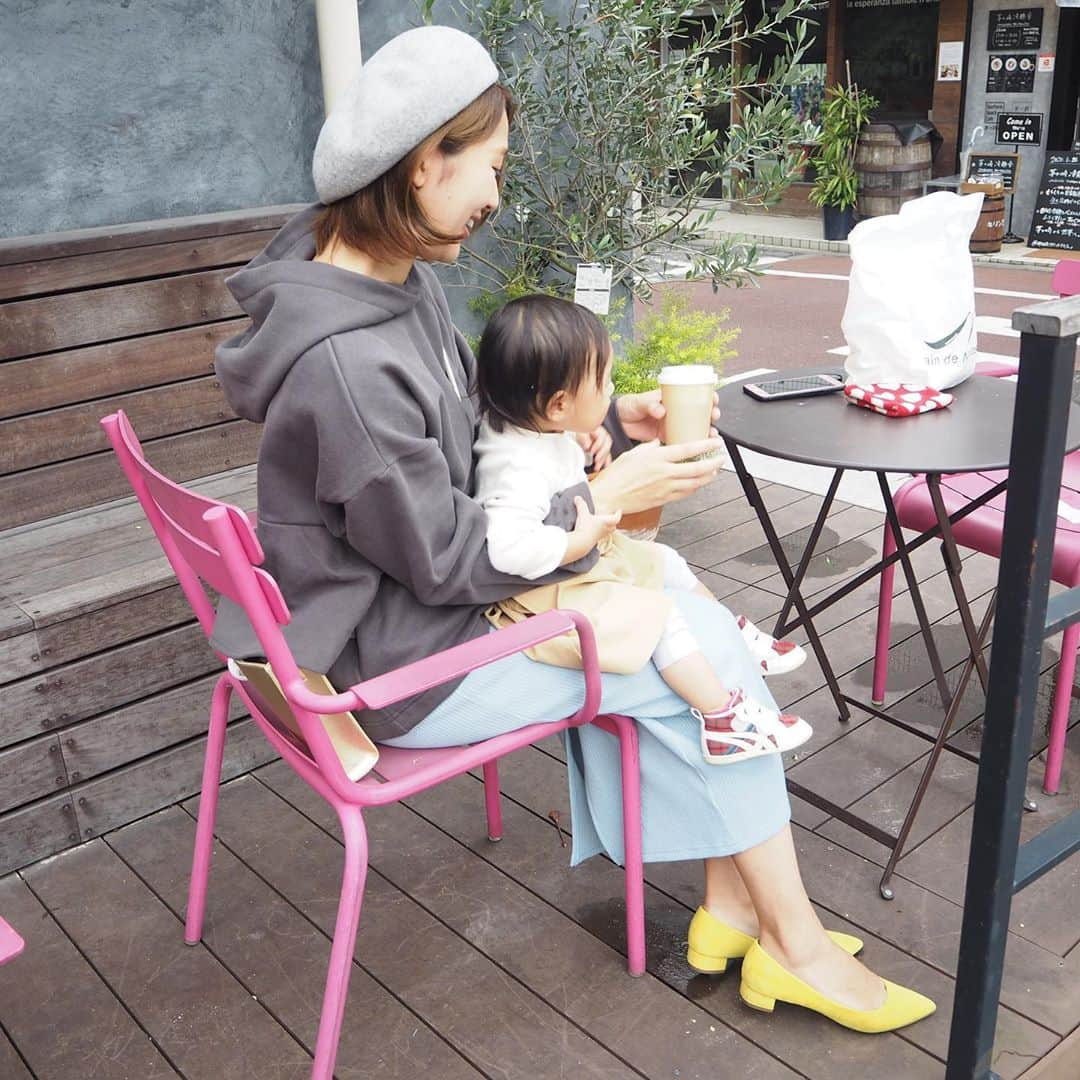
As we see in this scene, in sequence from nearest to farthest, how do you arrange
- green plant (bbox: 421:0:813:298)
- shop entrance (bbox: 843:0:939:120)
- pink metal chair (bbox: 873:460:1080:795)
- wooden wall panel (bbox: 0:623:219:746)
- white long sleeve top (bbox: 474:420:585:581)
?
white long sleeve top (bbox: 474:420:585:581)
wooden wall panel (bbox: 0:623:219:746)
pink metal chair (bbox: 873:460:1080:795)
green plant (bbox: 421:0:813:298)
shop entrance (bbox: 843:0:939:120)

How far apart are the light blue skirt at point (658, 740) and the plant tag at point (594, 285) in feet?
7.98

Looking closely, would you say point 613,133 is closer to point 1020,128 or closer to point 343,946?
point 343,946

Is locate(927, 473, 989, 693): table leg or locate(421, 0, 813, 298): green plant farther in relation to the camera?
locate(421, 0, 813, 298): green plant

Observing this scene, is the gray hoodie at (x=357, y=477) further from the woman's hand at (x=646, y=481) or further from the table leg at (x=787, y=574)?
the table leg at (x=787, y=574)

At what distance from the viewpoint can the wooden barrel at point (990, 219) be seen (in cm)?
1033

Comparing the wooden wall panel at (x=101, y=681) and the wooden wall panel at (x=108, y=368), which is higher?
Result: the wooden wall panel at (x=108, y=368)

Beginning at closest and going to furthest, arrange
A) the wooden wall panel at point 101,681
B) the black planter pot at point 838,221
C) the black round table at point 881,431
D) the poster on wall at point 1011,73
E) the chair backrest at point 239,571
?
the chair backrest at point 239,571
the black round table at point 881,431
the wooden wall panel at point 101,681
the poster on wall at point 1011,73
the black planter pot at point 838,221

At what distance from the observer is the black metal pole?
137 centimetres

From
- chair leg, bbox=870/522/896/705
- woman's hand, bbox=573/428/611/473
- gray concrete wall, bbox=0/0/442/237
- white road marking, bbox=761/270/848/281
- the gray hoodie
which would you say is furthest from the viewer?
white road marking, bbox=761/270/848/281

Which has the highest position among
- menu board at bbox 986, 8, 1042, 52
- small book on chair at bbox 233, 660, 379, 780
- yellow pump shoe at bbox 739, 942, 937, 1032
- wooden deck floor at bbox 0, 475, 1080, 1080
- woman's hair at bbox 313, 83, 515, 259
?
menu board at bbox 986, 8, 1042, 52

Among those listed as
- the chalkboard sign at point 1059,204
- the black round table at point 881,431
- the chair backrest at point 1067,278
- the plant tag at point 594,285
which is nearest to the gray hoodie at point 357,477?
the black round table at point 881,431

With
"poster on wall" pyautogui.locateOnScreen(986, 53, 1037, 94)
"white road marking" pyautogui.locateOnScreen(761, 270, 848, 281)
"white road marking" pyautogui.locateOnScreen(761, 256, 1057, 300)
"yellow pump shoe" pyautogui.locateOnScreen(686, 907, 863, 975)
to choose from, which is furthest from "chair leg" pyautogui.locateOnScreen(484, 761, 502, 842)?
"poster on wall" pyautogui.locateOnScreen(986, 53, 1037, 94)

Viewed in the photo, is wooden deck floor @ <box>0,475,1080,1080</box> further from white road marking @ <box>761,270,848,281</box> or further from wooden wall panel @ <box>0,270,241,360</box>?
white road marking @ <box>761,270,848,281</box>

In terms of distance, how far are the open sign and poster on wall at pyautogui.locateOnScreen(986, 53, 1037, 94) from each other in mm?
207
